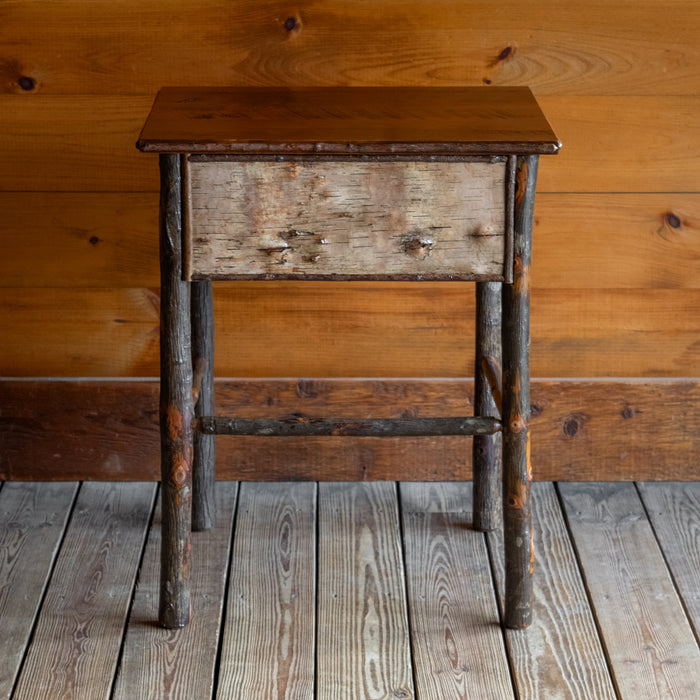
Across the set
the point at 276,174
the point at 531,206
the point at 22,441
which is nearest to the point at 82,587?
the point at 22,441

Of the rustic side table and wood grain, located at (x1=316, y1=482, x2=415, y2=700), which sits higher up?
the rustic side table

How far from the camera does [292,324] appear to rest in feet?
6.56

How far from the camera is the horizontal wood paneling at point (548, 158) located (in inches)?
73.3

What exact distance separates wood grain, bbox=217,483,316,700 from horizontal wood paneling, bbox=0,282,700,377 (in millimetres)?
267

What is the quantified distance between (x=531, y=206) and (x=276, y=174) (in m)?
0.37

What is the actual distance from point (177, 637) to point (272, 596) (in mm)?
179

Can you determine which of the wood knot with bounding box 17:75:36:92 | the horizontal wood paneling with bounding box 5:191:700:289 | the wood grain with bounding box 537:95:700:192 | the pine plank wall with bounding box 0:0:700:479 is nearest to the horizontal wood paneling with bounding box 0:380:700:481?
the pine plank wall with bounding box 0:0:700:479

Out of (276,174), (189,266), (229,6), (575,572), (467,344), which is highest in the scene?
(229,6)

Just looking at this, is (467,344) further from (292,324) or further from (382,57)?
(382,57)

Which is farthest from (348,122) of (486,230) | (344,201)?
(486,230)

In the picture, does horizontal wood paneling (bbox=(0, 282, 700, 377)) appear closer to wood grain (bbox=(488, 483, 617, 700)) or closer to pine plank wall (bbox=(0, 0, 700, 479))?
pine plank wall (bbox=(0, 0, 700, 479))

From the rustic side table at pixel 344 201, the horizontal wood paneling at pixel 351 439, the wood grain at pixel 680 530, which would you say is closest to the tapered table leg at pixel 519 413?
the rustic side table at pixel 344 201

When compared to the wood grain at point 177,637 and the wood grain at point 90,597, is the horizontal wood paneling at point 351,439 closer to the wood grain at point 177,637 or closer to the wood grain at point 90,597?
the wood grain at point 90,597

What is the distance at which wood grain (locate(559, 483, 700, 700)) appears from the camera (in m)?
1.54
